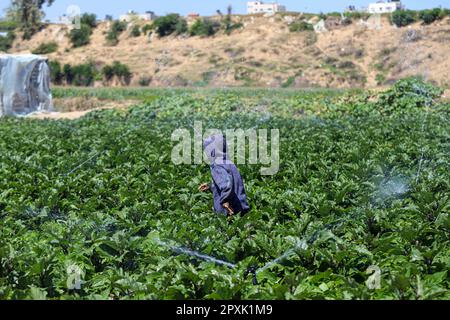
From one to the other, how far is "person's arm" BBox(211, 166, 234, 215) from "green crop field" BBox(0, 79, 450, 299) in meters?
0.19

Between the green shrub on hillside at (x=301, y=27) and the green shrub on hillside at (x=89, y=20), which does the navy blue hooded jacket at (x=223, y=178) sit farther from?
the green shrub on hillside at (x=89, y=20)

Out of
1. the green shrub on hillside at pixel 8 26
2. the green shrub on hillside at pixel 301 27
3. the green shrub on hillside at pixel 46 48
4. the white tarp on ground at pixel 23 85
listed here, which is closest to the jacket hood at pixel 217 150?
the white tarp on ground at pixel 23 85

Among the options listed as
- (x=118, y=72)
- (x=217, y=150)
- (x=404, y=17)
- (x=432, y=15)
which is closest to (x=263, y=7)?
(x=404, y=17)

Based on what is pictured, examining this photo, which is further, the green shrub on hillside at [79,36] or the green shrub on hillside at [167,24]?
the green shrub on hillside at [79,36]

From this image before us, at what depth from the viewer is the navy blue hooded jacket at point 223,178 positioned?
6.61 m

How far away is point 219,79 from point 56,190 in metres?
50.0

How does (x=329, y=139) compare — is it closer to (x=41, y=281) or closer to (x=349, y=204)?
(x=349, y=204)

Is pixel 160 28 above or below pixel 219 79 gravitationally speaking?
above

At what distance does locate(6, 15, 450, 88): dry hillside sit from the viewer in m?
54.7

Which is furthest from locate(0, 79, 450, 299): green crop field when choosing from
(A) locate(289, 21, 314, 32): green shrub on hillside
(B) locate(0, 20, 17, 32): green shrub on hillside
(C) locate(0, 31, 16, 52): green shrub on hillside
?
(B) locate(0, 20, 17, 32): green shrub on hillside

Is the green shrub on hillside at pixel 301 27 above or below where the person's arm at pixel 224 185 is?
above

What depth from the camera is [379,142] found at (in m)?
12.4

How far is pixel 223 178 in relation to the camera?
6609mm
